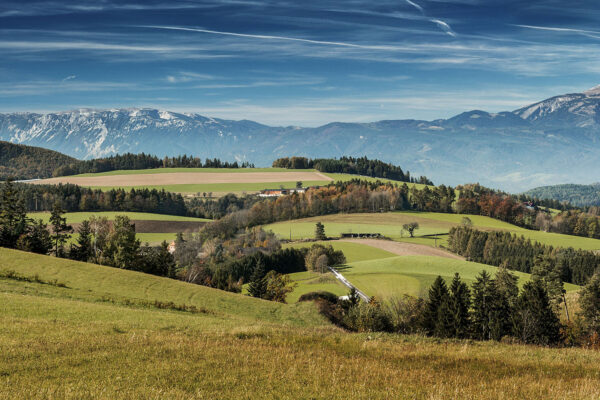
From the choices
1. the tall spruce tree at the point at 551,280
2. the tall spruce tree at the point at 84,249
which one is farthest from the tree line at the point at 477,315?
the tall spruce tree at the point at 84,249

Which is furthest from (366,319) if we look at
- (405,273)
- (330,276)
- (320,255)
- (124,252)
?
(320,255)

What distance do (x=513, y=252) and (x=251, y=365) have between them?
5926 inches

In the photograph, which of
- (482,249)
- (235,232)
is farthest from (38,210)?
(482,249)

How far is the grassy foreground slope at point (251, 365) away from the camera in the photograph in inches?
464

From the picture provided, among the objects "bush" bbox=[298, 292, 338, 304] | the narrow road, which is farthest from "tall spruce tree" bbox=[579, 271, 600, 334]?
"bush" bbox=[298, 292, 338, 304]

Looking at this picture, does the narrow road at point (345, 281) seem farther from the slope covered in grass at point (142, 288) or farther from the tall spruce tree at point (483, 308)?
the slope covered in grass at point (142, 288)

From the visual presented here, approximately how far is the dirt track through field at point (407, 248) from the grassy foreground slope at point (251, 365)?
113120 millimetres

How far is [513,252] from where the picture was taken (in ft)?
478

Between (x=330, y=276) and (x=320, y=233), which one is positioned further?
(x=320, y=233)

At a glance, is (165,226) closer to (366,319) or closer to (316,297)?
A: (316,297)

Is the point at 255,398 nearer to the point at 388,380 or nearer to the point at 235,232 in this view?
the point at 388,380

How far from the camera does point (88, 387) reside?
11.5 meters

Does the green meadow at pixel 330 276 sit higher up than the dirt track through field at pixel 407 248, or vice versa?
the dirt track through field at pixel 407 248

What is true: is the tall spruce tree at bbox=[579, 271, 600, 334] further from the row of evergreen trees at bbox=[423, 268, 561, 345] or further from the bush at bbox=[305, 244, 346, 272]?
the bush at bbox=[305, 244, 346, 272]
